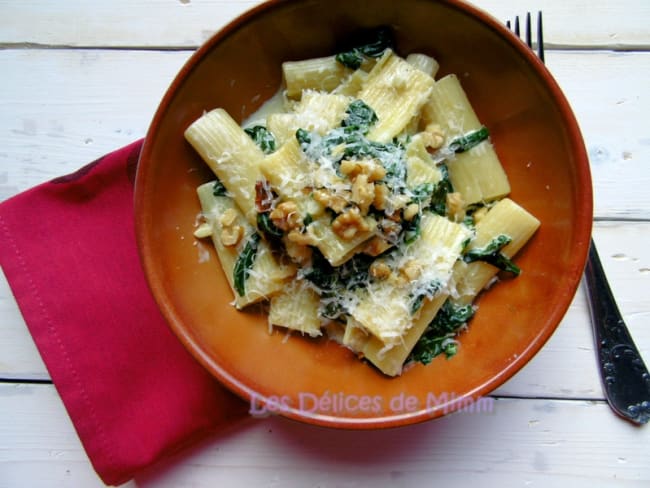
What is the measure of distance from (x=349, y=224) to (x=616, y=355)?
121 cm

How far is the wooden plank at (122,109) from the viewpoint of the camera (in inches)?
93.2

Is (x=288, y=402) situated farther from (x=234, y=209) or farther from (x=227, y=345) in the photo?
(x=234, y=209)

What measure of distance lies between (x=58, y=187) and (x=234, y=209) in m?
0.71

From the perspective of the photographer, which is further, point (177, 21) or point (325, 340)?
point (177, 21)

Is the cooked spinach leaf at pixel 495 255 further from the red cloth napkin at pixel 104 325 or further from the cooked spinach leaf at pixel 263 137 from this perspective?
the red cloth napkin at pixel 104 325

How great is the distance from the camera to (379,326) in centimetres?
190

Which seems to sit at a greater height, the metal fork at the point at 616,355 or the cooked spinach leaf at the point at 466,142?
the cooked spinach leaf at the point at 466,142

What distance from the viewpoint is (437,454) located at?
2268mm

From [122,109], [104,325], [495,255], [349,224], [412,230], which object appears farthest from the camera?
[122,109]

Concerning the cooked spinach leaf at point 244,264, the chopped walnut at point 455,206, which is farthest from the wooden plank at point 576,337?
the cooked spinach leaf at point 244,264

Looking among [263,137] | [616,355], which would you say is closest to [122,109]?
[263,137]

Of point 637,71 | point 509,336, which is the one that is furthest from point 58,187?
point 637,71

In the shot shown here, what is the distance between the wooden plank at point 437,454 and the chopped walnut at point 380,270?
2.25 ft

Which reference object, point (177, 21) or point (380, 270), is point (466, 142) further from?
point (177, 21)
